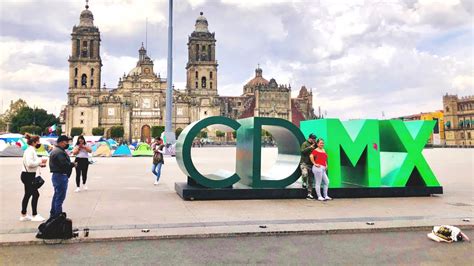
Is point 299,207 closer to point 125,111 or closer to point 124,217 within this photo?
point 124,217

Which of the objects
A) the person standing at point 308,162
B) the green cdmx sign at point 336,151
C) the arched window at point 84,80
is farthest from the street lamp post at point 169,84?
the arched window at point 84,80

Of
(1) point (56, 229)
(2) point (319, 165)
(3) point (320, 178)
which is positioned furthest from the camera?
(3) point (320, 178)

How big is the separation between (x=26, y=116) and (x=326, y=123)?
86.1 metres

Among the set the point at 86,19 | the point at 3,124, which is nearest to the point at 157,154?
the point at 86,19

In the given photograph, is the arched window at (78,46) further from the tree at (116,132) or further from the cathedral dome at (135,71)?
the tree at (116,132)

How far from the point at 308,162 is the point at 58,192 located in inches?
232

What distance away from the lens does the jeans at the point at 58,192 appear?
21.6 ft

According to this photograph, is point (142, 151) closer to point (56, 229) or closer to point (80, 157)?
point (80, 157)

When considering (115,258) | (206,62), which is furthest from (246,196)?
(206,62)

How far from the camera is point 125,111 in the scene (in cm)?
8519

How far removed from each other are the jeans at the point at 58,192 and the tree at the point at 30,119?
82538 mm

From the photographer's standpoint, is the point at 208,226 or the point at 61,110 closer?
the point at 208,226

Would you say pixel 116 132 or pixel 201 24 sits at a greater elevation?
pixel 201 24

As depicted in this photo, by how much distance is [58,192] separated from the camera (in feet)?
21.7
